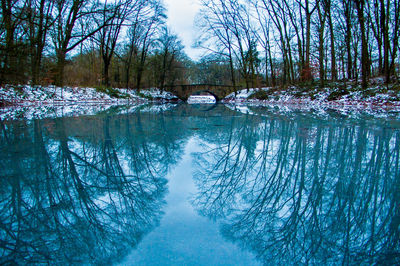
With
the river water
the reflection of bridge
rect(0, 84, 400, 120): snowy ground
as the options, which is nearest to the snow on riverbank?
rect(0, 84, 400, 120): snowy ground

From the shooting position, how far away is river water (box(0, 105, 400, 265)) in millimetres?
1204

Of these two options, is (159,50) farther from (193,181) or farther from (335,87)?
(193,181)

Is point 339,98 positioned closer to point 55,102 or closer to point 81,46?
point 55,102

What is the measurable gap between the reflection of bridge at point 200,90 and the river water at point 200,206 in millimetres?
31567

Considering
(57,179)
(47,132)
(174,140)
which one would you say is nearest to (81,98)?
(47,132)

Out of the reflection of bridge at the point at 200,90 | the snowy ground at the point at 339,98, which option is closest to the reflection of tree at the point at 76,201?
the snowy ground at the point at 339,98

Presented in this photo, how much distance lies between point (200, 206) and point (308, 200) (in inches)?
29.8

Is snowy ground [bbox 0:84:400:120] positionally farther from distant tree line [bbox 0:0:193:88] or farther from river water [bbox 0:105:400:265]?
river water [bbox 0:105:400:265]

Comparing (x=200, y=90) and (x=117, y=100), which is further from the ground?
(x=200, y=90)

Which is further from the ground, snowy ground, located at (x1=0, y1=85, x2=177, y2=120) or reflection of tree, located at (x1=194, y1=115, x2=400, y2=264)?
snowy ground, located at (x1=0, y1=85, x2=177, y2=120)

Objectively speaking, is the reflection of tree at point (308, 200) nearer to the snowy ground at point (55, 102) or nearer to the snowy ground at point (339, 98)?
the snowy ground at point (55, 102)

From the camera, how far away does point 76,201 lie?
69.2 inches

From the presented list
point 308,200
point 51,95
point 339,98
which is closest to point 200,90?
point 51,95

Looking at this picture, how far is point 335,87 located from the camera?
1623cm
